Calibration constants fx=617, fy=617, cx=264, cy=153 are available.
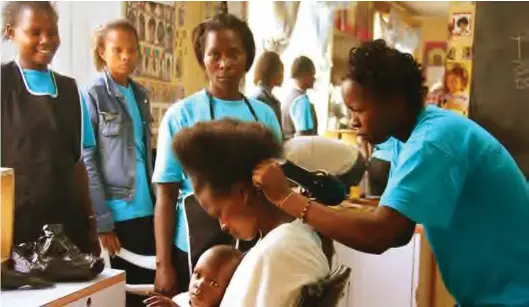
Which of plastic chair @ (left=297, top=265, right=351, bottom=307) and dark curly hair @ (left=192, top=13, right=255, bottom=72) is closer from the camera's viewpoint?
plastic chair @ (left=297, top=265, right=351, bottom=307)

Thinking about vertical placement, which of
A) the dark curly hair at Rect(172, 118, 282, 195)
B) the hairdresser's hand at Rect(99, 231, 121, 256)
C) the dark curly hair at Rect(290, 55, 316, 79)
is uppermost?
the dark curly hair at Rect(290, 55, 316, 79)

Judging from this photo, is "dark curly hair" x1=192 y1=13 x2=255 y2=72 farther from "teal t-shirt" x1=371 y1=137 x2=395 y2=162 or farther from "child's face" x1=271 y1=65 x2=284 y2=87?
"teal t-shirt" x1=371 y1=137 x2=395 y2=162

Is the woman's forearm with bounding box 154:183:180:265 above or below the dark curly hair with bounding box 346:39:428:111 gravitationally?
below

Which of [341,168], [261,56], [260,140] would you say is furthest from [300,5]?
[260,140]

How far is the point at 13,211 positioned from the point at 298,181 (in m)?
0.72

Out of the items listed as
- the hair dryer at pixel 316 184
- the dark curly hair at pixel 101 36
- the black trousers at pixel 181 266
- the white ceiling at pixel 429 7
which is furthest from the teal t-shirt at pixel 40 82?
the white ceiling at pixel 429 7

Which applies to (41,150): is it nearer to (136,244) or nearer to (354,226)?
(136,244)

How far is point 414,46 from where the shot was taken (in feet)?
6.91

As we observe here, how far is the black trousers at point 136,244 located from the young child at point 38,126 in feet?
0.74

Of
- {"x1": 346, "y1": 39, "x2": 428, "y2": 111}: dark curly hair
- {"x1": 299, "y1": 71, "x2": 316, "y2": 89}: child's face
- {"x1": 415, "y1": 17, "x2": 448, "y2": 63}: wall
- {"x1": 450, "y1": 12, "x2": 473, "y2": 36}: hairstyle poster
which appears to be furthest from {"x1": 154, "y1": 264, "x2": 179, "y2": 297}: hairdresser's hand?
{"x1": 450, "y1": 12, "x2": 473, "y2": 36}: hairstyle poster

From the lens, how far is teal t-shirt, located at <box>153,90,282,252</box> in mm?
1637

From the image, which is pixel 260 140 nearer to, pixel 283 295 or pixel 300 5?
pixel 283 295

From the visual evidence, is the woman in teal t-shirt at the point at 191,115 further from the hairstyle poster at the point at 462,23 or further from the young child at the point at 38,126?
the hairstyle poster at the point at 462,23

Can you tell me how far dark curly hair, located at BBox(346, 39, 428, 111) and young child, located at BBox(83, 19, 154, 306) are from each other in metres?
0.84
